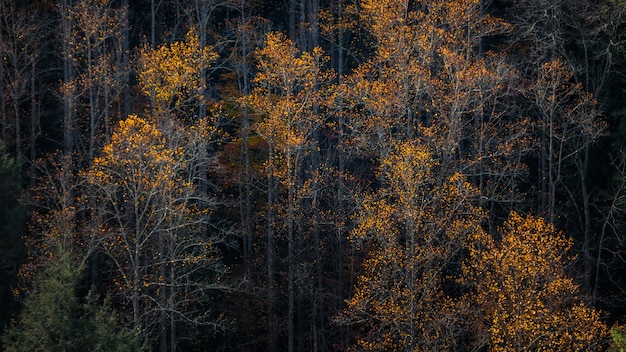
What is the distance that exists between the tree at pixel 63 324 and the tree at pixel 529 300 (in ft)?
37.1

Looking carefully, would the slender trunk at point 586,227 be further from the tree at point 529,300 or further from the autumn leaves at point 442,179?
the tree at point 529,300

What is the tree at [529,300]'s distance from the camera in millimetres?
24188

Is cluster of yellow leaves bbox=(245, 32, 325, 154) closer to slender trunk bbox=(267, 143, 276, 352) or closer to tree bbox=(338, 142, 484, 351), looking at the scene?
slender trunk bbox=(267, 143, 276, 352)

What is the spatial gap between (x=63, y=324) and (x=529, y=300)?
1358 centimetres

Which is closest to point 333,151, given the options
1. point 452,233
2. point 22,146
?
point 452,233

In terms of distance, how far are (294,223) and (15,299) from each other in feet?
33.8

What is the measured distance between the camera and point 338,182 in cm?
3030

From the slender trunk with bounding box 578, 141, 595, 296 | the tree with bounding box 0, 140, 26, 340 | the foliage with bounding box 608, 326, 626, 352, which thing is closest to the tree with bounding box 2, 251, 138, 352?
the tree with bounding box 0, 140, 26, 340

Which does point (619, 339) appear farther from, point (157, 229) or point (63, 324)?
point (63, 324)

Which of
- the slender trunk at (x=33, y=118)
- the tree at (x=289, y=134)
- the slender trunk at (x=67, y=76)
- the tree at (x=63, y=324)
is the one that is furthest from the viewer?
the slender trunk at (x=33, y=118)

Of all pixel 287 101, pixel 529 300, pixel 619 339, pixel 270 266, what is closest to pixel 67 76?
pixel 287 101

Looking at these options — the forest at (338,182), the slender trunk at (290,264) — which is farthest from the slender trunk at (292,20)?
the slender trunk at (290,264)

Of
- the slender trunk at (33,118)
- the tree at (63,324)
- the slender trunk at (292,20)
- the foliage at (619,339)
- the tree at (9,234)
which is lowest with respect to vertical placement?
the foliage at (619,339)

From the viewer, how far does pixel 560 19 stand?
30.1m
